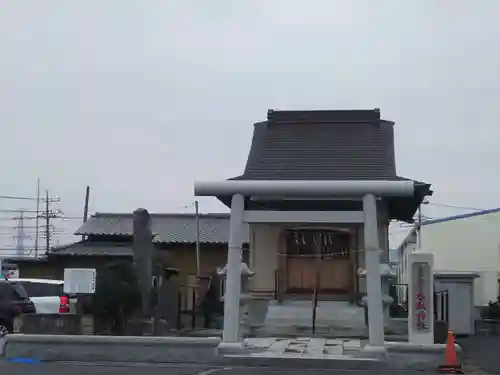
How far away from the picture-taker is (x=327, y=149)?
Answer: 873 inches

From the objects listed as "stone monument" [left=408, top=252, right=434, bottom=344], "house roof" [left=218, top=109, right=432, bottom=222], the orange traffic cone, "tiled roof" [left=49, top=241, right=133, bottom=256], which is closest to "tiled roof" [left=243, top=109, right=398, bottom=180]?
"house roof" [left=218, top=109, right=432, bottom=222]

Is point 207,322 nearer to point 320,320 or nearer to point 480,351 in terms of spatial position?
point 320,320

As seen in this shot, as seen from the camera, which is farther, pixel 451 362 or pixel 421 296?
pixel 421 296

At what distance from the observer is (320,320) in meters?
19.5

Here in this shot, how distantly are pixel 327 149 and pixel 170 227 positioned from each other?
1994 centimetres

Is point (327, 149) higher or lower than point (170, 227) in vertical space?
higher

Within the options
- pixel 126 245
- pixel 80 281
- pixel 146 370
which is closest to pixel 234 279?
pixel 146 370

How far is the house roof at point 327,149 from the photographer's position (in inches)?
826

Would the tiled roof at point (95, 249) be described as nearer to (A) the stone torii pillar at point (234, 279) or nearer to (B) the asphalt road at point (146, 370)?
(A) the stone torii pillar at point (234, 279)

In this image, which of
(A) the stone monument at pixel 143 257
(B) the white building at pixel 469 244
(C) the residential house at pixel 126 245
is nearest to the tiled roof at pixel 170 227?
(C) the residential house at pixel 126 245

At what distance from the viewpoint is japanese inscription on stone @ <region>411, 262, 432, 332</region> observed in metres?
15.5

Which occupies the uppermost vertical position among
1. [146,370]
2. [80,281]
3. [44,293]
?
[80,281]

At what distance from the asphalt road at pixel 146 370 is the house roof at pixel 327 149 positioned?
7594mm

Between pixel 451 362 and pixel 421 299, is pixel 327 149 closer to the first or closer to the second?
pixel 421 299
